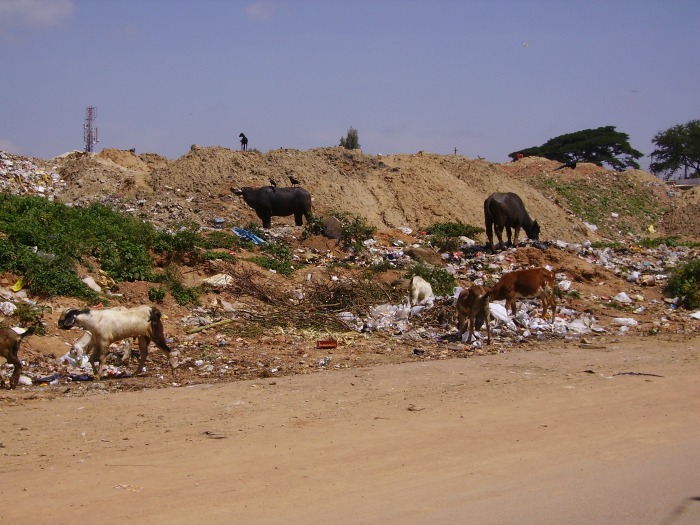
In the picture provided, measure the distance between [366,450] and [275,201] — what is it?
16.2 metres

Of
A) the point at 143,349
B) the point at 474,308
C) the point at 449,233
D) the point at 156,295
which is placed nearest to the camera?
the point at 143,349

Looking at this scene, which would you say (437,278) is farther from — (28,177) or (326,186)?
(28,177)

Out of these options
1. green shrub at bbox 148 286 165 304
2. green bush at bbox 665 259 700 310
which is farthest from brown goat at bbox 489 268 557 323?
green shrub at bbox 148 286 165 304

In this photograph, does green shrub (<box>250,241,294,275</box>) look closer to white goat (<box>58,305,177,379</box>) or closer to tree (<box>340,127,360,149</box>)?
white goat (<box>58,305,177,379</box>)

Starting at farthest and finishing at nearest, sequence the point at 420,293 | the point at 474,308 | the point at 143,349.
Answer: the point at 420,293, the point at 474,308, the point at 143,349

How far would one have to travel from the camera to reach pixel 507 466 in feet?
20.7

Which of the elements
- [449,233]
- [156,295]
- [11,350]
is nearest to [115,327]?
[11,350]

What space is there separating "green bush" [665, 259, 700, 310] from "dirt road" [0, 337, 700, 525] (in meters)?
5.59

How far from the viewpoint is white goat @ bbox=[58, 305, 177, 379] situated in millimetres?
9383

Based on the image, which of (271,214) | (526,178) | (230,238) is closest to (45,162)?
(271,214)

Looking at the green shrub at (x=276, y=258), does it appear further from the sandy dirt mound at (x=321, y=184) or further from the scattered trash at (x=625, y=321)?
the scattered trash at (x=625, y=321)

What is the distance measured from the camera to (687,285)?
15070mm

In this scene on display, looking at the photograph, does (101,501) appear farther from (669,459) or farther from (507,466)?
(669,459)

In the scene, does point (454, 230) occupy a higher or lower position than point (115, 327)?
higher
